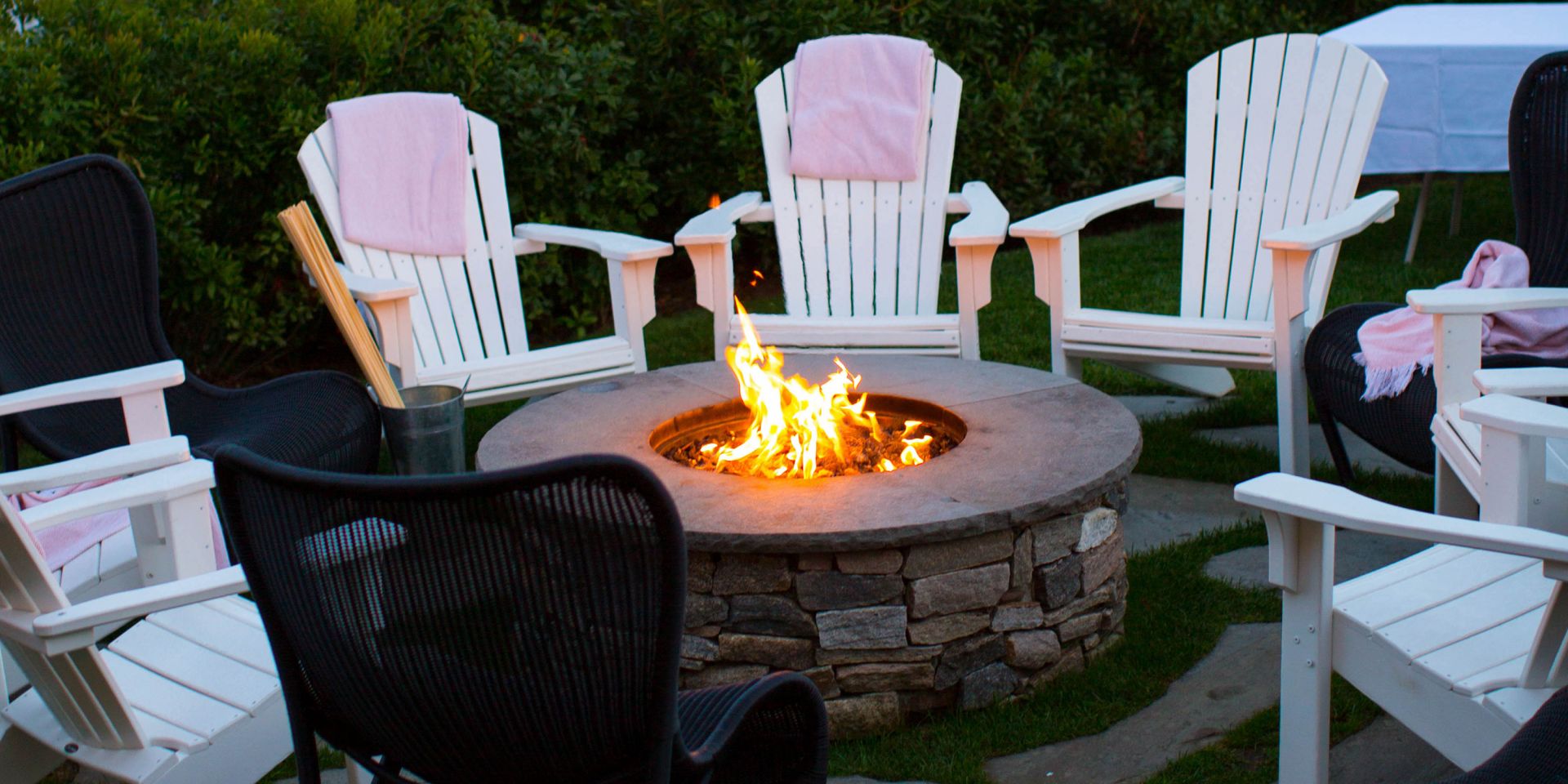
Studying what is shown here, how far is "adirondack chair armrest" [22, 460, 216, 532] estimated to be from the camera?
2082 mm

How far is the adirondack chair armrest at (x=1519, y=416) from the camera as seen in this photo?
1.97 meters

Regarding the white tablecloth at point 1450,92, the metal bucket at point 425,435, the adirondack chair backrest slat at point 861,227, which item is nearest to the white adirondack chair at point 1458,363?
the adirondack chair backrest slat at point 861,227

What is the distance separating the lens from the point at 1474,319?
9.33 feet

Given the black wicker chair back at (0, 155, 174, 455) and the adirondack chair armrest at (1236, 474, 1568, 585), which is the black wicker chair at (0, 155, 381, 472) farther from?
the adirondack chair armrest at (1236, 474, 1568, 585)

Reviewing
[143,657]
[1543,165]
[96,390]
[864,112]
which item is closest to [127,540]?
[96,390]

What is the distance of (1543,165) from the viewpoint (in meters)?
3.39

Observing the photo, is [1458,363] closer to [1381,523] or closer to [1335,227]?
[1335,227]

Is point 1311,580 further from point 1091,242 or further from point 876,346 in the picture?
point 1091,242

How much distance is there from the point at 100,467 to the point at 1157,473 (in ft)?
8.90

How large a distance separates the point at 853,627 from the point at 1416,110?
4.40 meters

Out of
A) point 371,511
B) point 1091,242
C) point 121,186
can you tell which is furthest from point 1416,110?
point 371,511

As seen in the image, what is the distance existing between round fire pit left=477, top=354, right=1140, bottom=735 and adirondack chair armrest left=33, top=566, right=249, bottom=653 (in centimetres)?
85

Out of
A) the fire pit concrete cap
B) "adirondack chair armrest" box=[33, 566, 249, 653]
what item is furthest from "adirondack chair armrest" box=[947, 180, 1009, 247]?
"adirondack chair armrest" box=[33, 566, 249, 653]

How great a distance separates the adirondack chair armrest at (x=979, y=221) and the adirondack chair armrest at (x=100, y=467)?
224 cm
